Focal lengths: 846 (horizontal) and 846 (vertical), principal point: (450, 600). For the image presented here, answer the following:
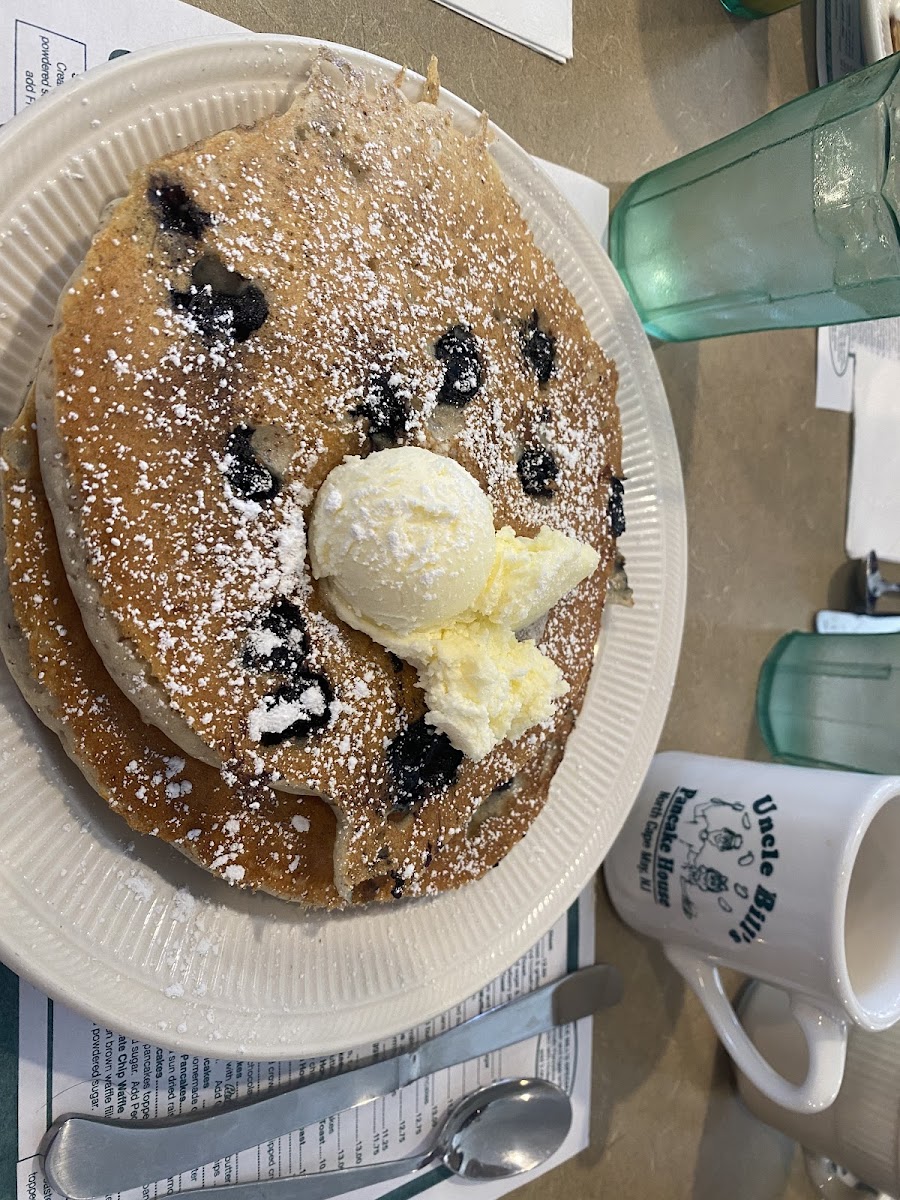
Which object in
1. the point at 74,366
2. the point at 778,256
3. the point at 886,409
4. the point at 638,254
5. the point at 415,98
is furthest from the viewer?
the point at 886,409

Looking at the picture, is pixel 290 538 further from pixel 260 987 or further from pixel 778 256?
pixel 778 256

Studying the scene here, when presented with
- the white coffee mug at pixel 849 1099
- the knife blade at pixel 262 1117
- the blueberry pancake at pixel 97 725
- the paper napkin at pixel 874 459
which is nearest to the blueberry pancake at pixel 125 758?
the blueberry pancake at pixel 97 725

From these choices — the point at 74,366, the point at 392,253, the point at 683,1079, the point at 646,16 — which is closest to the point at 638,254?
the point at 646,16

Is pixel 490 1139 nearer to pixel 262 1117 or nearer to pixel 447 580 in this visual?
pixel 262 1117

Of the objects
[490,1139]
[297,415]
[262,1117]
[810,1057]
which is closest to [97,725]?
[297,415]

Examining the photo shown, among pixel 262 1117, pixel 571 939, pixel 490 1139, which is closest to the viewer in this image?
pixel 262 1117

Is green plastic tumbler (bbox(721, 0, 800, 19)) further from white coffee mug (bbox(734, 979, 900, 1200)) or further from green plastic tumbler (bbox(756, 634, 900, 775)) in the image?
white coffee mug (bbox(734, 979, 900, 1200))
